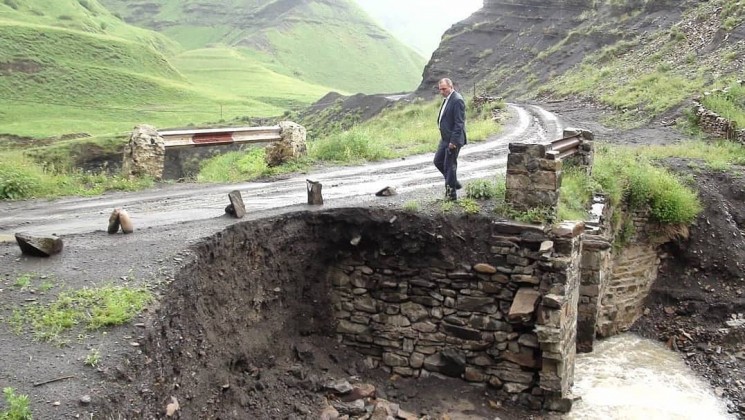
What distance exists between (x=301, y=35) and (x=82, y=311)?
399ft

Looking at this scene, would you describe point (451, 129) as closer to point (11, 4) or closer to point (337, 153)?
point (337, 153)

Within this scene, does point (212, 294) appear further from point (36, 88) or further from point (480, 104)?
point (36, 88)

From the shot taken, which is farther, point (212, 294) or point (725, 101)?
point (725, 101)

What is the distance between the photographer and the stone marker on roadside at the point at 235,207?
9.62 meters

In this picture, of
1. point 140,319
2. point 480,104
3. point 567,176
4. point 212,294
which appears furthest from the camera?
point 480,104

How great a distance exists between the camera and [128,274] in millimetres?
7531

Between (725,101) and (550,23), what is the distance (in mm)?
34712

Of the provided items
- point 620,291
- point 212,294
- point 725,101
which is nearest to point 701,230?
point 620,291

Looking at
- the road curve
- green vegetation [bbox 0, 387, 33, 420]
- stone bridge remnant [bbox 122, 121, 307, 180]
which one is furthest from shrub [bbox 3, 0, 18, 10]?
green vegetation [bbox 0, 387, 33, 420]

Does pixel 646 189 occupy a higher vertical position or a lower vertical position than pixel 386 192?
lower

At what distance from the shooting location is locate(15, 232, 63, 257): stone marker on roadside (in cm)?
777

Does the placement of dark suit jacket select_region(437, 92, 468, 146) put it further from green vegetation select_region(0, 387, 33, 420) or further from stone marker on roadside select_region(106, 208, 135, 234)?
green vegetation select_region(0, 387, 33, 420)

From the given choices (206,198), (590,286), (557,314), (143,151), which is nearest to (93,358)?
(206,198)

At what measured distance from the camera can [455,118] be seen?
10.0m
